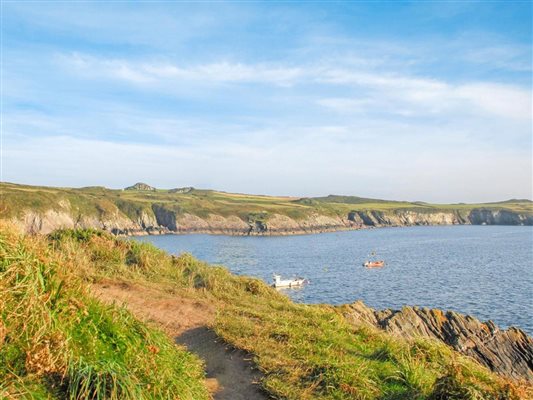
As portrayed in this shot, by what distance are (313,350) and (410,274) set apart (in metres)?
62.3

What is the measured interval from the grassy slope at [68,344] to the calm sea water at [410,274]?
37703 millimetres

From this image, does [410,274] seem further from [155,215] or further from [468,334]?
[155,215]

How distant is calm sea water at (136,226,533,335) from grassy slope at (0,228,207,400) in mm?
37703

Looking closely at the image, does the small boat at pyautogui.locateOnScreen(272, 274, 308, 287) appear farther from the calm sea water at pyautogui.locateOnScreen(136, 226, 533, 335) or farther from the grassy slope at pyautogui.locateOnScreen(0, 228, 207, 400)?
→ the grassy slope at pyautogui.locateOnScreen(0, 228, 207, 400)

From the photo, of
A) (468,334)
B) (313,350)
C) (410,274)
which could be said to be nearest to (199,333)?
(313,350)

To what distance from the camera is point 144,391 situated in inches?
263

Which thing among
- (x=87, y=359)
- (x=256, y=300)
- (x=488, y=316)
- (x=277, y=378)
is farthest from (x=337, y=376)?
(x=488, y=316)

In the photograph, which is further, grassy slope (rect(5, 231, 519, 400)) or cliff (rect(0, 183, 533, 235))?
cliff (rect(0, 183, 533, 235))

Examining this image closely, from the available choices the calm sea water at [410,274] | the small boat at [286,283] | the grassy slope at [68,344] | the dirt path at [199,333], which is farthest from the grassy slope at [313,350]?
the small boat at [286,283]

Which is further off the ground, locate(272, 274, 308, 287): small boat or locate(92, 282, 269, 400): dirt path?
locate(92, 282, 269, 400): dirt path

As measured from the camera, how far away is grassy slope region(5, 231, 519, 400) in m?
8.59

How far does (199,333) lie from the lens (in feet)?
42.3

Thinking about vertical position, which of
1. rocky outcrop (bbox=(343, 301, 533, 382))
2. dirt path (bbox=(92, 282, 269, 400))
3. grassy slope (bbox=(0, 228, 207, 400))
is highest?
grassy slope (bbox=(0, 228, 207, 400))

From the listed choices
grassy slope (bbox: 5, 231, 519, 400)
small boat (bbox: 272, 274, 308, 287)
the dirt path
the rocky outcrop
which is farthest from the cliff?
the dirt path
